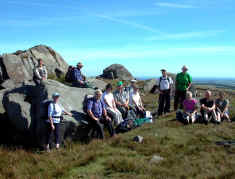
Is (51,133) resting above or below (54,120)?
below

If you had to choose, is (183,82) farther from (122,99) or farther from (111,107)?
→ (111,107)

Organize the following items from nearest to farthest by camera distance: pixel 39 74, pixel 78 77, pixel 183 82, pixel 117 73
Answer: pixel 39 74, pixel 78 77, pixel 183 82, pixel 117 73

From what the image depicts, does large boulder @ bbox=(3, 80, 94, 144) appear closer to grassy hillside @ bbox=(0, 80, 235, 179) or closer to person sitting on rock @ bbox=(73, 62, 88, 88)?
grassy hillside @ bbox=(0, 80, 235, 179)

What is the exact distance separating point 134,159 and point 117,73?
141ft

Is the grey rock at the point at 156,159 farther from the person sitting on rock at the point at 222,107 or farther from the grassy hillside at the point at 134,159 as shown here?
the person sitting on rock at the point at 222,107

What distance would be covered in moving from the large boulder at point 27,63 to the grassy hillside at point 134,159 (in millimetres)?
17483

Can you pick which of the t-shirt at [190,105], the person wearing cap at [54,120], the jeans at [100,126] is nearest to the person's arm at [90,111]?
the jeans at [100,126]

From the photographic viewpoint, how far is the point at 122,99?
14281mm

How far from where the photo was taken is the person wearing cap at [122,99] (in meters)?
13.9

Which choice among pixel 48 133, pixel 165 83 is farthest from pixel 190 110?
pixel 48 133

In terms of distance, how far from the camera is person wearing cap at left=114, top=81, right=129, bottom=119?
1395 cm

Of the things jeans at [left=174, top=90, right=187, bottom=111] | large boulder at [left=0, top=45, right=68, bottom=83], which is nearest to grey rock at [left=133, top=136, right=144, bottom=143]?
jeans at [left=174, top=90, right=187, bottom=111]

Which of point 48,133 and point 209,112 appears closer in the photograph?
point 48,133

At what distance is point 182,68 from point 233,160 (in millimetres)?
8927
